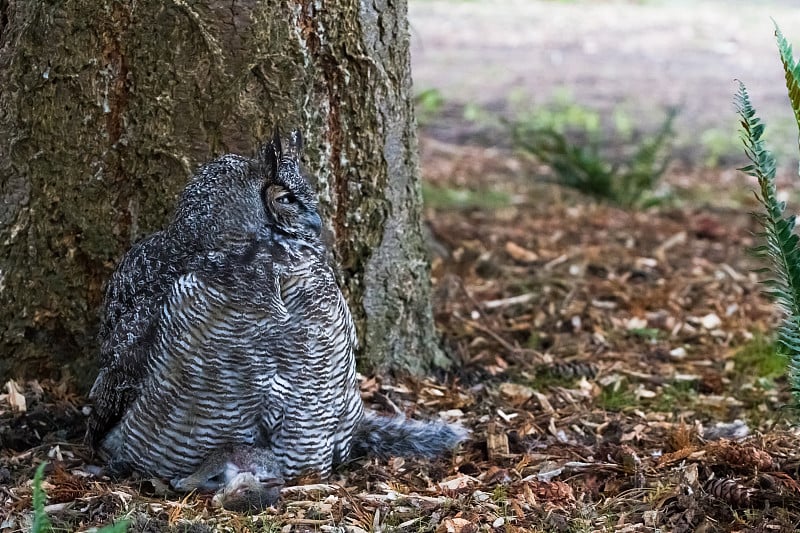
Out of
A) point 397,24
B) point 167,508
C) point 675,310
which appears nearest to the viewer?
point 167,508

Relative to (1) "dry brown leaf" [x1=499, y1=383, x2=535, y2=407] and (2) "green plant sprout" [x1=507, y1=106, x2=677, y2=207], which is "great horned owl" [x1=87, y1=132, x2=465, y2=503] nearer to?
(1) "dry brown leaf" [x1=499, y1=383, x2=535, y2=407]

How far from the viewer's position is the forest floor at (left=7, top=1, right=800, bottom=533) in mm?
3270

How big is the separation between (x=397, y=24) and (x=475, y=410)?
1708mm

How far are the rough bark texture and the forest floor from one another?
0.48 meters

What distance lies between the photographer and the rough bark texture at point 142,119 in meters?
3.85

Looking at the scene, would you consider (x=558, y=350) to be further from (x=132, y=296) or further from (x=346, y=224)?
(x=132, y=296)

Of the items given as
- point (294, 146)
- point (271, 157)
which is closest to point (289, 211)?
point (271, 157)

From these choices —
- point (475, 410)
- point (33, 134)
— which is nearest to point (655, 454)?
point (475, 410)

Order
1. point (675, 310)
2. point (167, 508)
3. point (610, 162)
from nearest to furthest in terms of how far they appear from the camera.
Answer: point (167, 508) → point (675, 310) → point (610, 162)

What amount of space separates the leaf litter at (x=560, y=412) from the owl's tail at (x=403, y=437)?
0.20 feet

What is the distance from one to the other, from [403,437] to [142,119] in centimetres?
163

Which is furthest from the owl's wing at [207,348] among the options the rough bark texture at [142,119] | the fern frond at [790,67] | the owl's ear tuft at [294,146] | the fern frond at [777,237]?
the fern frond at [790,67]

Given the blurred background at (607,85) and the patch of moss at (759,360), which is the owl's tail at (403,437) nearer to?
the patch of moss at (759,360)

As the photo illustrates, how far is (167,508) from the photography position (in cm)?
326
